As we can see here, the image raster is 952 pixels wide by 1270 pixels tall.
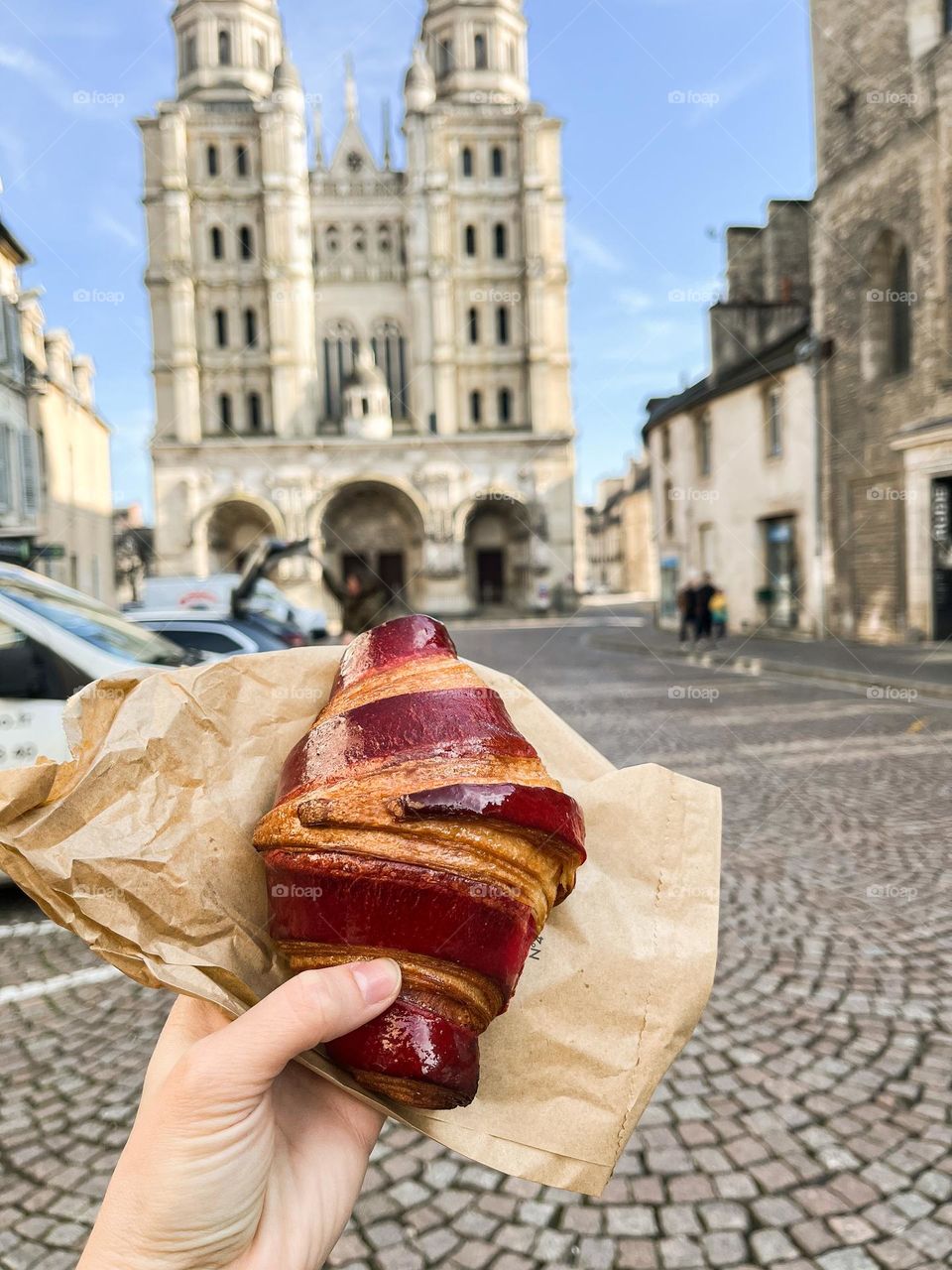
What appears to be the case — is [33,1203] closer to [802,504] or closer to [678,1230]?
[678,1230]

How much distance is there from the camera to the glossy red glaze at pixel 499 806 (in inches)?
45.6

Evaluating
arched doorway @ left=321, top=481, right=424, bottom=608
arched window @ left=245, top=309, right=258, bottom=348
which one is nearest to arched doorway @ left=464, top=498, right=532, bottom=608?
arched doorway @ left=321, top=481, right=424, bottom=608

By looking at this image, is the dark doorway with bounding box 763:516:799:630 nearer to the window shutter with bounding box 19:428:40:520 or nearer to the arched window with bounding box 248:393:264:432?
the window shutter with bounding box 19:428:40:520

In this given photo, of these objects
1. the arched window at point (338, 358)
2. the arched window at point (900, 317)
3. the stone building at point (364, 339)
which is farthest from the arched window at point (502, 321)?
the arched window at point (900, 317)

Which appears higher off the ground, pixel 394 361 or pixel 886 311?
pixel 394 361

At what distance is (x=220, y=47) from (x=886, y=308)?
48361 mm

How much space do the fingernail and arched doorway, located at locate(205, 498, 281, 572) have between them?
4224 centimetres

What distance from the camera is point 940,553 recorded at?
16172 mm

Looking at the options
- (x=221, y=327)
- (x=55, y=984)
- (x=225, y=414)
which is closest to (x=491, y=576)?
(x=225, y=414)

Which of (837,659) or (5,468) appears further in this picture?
(5,468)

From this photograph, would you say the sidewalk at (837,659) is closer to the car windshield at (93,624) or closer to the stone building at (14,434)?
the car windshield at (93,624)

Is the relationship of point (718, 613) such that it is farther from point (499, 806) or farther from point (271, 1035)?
point (271, 1035)

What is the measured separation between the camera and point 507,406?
46.8m

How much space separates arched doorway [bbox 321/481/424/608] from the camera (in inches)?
1802
